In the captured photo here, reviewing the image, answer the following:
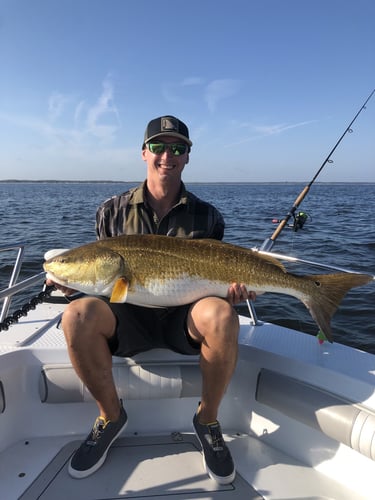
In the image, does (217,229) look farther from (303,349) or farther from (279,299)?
(279,299)

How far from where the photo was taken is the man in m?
2.58

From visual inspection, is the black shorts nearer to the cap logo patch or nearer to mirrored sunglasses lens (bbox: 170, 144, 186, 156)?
mirrored sunglasses lens (bbox: 170, 144, 186, 156)

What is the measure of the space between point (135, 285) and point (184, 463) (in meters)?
1.44

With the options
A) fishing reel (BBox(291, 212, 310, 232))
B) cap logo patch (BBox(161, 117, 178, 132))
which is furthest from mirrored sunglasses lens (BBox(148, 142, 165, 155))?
fishing reel (BBox(291, 212, 310, 232))

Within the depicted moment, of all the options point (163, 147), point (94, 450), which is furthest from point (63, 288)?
point (163, 147)

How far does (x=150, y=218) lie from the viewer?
3342 millimetres

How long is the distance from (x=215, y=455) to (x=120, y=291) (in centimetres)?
139

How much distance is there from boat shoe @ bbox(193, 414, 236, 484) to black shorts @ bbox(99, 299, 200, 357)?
578 millimetres

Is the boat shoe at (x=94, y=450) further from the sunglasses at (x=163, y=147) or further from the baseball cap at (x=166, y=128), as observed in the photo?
the baseball cap at (x=166, y=128)

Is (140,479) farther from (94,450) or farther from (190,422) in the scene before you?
(190,422)

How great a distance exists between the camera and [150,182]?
338cm

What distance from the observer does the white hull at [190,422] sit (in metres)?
2.60

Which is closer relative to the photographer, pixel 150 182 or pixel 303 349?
pixel 303 349

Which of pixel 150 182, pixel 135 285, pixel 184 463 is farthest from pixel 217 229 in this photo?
pixel 184 463
